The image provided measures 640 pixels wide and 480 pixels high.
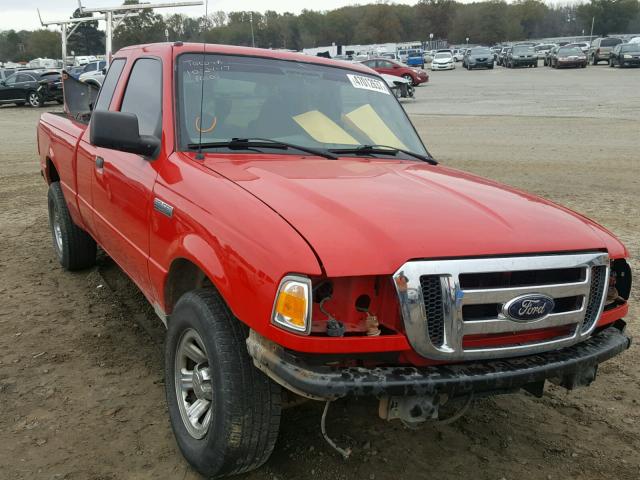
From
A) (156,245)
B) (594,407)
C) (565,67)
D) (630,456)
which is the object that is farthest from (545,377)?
(565,67)

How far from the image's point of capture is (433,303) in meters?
2.27

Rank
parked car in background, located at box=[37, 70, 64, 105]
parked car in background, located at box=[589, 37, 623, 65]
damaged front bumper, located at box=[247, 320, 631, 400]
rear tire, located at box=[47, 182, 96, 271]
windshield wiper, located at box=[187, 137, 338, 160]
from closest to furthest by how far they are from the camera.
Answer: damaged front bumper, located at box=[247, 320, 631, 400] → windshield wiper, located at box=[187, 137, 338, 160] → rear tire, located at box=[47, 182, 96, 271] → parked car in background, located at box=[37, 70, 64, 105] → parked car in background, located at box=[589, 37, 623, 65]

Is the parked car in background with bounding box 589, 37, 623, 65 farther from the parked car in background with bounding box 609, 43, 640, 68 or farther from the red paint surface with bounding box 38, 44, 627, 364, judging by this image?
the red paint surface with bounding box 38, 44, 627, 364

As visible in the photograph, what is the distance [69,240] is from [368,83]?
116 inches

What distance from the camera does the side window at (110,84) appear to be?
4452mm

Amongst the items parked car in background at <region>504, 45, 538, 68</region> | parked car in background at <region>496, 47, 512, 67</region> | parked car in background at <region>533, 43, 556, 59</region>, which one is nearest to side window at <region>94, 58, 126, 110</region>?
parked car in background at <region>504, 45, 538, 68</region>

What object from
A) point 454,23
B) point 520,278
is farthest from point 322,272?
point 454,23

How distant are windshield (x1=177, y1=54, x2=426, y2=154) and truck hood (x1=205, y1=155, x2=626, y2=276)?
0.98 feet

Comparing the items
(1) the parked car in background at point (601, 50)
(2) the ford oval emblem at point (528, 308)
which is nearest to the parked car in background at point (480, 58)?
(1) the parked car in background at point (601, 50)

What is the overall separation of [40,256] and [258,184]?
4.27 m

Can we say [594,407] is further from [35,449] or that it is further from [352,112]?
[35,449]

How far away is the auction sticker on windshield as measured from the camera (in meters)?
4.21

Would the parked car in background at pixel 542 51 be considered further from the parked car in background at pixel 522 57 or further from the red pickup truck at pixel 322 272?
the red pickup truck at pixel 322 272

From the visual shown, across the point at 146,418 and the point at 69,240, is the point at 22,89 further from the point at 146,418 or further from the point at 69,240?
the point at 146,418
